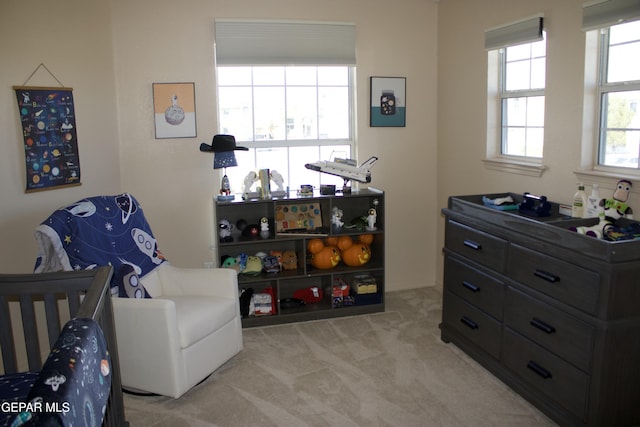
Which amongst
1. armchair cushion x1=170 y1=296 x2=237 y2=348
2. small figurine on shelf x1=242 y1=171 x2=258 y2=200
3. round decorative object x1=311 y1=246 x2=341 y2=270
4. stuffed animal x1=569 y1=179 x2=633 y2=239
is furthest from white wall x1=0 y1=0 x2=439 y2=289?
stuffed animal x1=569 y1=179 x2=633 y2=239

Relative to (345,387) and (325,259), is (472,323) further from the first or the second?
(325,259)

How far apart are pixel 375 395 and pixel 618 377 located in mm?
1224

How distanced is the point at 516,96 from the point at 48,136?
10.3ft

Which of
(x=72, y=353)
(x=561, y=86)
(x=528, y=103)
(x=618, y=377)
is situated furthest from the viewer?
(x=528, y=103)

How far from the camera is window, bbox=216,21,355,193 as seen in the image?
4180 mm

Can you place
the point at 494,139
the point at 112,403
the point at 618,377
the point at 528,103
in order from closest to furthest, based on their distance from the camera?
the point at 112,403
the point at 618,377
the point at 528,103
the point at 494,139

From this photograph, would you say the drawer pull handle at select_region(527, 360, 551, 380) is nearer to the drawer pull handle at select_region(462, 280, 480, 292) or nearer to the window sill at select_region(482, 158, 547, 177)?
the drawer pull handle at select_region(462, 280, 480, 292)

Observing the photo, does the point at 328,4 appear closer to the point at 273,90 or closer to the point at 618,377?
the point at 273,90

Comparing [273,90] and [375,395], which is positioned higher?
[273,90]

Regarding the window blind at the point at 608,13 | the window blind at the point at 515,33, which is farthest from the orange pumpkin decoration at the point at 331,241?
the window blind at the point at 608,13

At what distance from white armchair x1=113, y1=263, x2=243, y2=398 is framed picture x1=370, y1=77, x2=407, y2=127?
6.97 feet

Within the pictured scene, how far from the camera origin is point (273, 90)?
14.4 ft

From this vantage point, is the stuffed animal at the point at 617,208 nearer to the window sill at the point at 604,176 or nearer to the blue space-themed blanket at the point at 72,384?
the window sill at the point at 604,176

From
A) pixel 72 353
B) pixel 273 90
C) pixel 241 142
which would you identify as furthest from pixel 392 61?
pixel 72 353
